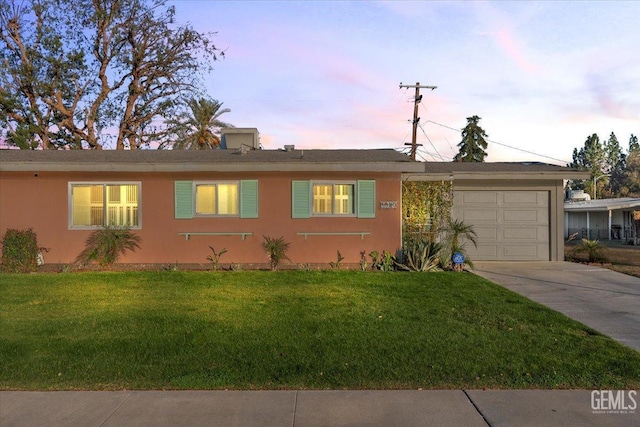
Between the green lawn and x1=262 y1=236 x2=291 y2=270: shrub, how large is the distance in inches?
113

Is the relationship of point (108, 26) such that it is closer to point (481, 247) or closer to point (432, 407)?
point (481, 247)

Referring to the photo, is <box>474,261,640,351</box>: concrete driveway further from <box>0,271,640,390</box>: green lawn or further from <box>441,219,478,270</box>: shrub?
<box>441,219,478,270</box>: shrub

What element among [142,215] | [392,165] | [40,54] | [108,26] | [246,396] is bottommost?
[246,396]

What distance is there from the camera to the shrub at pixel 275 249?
1303cm

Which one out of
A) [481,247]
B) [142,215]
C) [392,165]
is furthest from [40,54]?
[481,247]

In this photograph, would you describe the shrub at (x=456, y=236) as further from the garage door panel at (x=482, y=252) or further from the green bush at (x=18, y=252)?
the green bush at (x=18, y=252)

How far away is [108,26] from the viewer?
92.9ft

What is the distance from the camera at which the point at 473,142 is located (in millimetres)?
52938

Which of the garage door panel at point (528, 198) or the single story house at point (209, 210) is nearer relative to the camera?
the single story house at point (209, 210)

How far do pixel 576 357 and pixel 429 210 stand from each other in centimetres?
879

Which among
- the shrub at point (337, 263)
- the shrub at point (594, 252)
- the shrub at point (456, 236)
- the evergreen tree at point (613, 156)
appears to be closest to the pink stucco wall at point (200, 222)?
the shrub at point (337, 263)

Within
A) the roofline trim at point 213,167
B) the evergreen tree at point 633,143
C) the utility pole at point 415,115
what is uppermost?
the evergreen tree at point 633,143

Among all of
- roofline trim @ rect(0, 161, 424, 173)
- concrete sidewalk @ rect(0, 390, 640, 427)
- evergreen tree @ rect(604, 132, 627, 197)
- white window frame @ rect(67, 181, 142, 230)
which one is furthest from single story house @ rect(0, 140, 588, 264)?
evergreen tree @ rect(604, 132, 627, 197)

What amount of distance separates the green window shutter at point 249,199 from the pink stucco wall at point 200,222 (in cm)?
13
